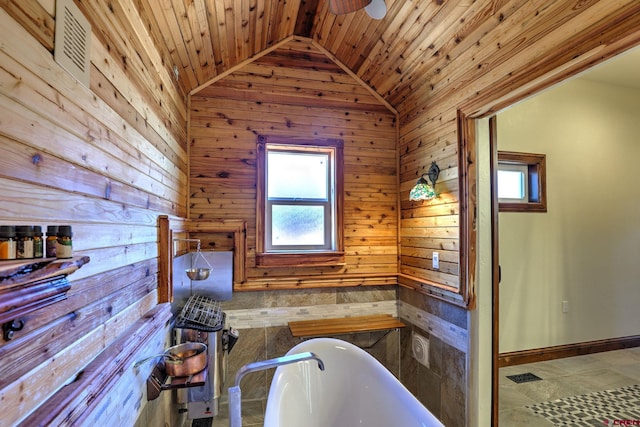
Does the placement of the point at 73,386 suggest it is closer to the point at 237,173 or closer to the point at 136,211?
the point at 136,211

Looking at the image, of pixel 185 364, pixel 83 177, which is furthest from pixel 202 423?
pixel 83 177

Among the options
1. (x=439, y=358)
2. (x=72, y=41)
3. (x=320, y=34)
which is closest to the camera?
(x=72, y=41)

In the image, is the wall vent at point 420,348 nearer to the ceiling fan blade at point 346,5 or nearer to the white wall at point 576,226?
the white wall at point 576,226

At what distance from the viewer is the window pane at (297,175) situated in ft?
9.43

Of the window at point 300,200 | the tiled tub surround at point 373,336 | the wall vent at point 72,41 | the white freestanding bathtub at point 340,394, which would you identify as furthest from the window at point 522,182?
the wall vent at point 72,41

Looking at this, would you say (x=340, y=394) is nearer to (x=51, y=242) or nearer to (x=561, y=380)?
(x=51, y=242)

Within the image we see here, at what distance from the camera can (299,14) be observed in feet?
8.32

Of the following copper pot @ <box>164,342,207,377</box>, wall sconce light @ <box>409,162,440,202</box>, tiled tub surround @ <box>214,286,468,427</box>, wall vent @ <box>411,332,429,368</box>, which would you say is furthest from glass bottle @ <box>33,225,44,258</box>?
wall vent @ <box>411,332,429,368</box>

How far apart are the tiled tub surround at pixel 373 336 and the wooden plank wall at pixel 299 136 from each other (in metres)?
0.15

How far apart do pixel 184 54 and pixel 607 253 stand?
4.69 meters

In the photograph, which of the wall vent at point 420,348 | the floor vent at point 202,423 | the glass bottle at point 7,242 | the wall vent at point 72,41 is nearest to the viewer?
the glass bottle at point 7,242

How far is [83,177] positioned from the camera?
0.97 meters

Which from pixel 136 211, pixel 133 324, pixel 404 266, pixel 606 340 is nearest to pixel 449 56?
pixel 404 266

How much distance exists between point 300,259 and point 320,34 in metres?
2.05
